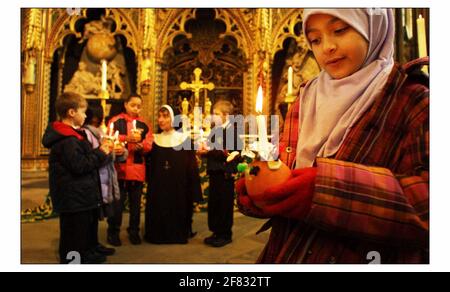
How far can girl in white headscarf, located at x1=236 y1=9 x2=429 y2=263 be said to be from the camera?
0.36 meters

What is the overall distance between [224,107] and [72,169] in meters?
0.44

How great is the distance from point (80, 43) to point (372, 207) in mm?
1448

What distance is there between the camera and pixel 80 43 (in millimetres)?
1416

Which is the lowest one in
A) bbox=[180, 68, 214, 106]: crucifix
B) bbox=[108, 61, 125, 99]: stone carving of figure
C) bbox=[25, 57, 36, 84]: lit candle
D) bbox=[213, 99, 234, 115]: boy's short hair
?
bbox=[213, 99, 234, 115]: boy's short hair

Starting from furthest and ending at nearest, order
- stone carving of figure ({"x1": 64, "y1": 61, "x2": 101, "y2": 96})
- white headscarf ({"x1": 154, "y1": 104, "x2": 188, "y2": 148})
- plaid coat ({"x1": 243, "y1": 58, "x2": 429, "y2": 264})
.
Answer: stone carving of figure ({"x1": 64, "y1": 61, "x2": 101, "y2": 96}) → white headscarf ({"x1": 154, "y1": 104, "x2": 188, "y2": 148}) → plaid coat ({"x1": 243, "y1": 58, "x2": 429, "y2": 264})

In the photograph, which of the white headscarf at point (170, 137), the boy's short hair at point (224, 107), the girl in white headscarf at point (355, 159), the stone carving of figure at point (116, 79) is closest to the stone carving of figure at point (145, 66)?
the stone carving of figure at point (116, 79)

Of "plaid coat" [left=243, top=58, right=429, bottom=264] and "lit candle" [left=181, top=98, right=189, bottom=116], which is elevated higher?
"lit candle" [left=181, top=98, right=189, bottom=116]

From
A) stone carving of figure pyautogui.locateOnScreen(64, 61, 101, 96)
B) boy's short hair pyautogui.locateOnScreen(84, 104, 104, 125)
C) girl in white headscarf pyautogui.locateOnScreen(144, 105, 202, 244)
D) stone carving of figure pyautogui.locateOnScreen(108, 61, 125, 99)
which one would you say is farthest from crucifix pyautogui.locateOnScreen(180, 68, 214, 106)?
stone carving of figure pyautogui.locateOnScreen(108, 61, 125, 99)

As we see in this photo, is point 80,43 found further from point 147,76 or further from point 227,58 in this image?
point 227,58

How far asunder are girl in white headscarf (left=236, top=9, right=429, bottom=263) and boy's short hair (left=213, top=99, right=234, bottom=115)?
325mm

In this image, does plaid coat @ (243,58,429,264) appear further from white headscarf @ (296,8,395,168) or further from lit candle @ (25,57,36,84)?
lit candle @ (25,57,36,84)

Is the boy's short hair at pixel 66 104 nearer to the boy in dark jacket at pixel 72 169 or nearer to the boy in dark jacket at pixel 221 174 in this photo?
the boy in dark jacket at pixel 72 169

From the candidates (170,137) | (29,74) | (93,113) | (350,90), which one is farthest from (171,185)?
(350,90)
